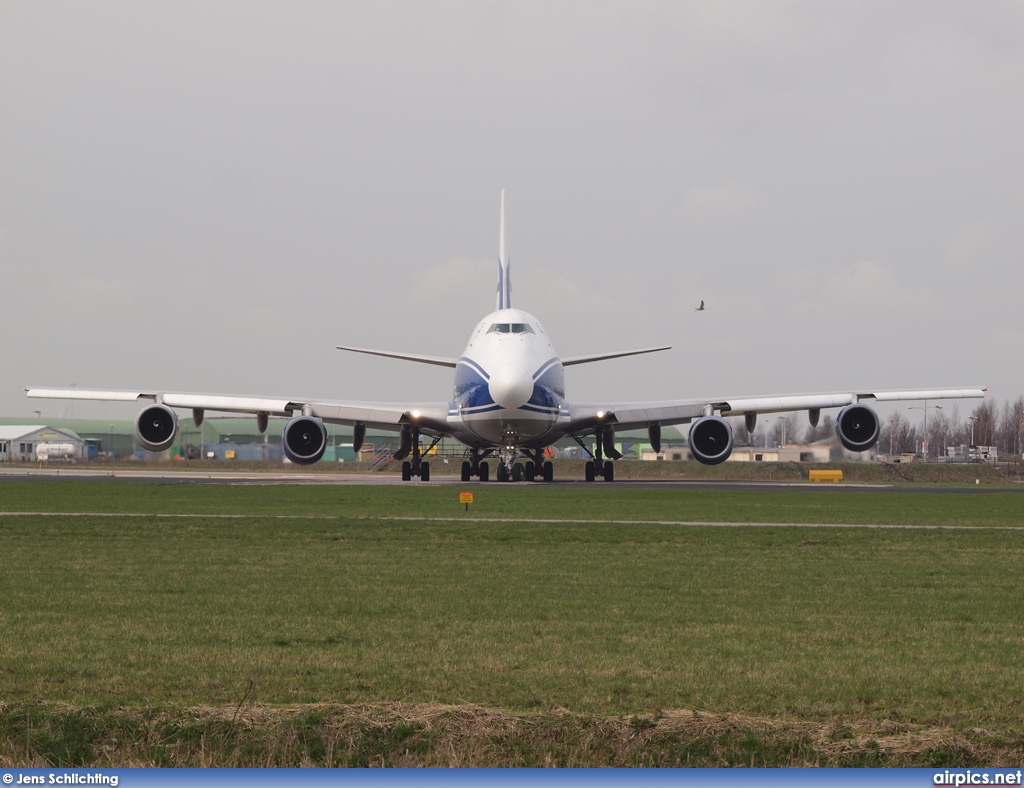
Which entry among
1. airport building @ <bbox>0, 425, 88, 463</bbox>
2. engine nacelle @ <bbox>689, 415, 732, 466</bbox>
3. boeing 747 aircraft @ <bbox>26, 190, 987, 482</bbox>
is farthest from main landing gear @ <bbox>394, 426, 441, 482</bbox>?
airport building @ <bbox>0, 425, 88, 463</bbox>

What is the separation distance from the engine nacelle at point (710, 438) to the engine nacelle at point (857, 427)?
444 centimetres

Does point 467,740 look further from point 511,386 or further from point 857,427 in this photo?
point 857,427

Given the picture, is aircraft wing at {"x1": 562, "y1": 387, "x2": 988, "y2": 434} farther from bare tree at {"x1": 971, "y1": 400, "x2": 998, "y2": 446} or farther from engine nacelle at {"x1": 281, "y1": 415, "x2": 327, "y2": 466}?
bare tree at {"x1": 971, "y1": 400, "x2": 998, "y2": 446}

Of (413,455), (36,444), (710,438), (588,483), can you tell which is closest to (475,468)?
(413,455)

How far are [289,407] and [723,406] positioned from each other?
17.8m

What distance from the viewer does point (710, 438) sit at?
51.6 meters

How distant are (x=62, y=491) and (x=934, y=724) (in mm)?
36308

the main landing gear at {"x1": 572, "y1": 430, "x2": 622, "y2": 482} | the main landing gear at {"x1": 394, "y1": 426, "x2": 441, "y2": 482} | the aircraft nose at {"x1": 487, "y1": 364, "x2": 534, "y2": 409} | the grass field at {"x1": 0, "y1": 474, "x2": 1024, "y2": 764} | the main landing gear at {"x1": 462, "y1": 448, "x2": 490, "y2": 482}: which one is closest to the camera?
the grass field at {"x1": 0, "y1": 474, "x2": 1024, "y2": 764}

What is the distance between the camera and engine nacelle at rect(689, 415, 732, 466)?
51.2 m

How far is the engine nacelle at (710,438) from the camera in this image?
51250 mm

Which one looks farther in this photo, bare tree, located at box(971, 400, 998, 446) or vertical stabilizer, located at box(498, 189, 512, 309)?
bare tree, located at box(971, 400, 998, 446)

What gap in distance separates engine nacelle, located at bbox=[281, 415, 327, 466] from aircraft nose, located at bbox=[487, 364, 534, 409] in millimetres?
6906

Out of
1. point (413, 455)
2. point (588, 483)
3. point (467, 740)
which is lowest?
point (467, 740)

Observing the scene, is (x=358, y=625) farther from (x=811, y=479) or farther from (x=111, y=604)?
(x=811, y=479)
